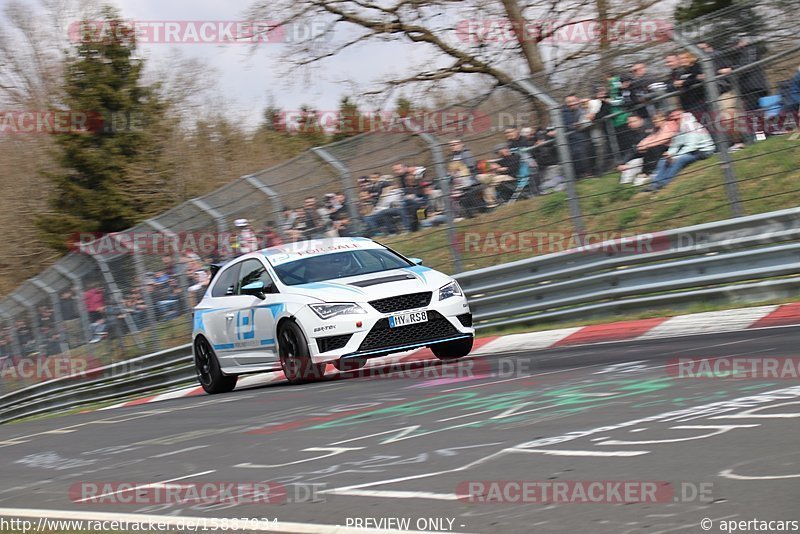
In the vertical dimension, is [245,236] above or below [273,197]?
below

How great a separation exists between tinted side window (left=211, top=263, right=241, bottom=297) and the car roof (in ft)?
1.92

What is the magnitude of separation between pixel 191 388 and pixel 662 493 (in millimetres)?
12433

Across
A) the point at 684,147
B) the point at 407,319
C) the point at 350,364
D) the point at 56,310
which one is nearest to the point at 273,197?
the point at 350,364

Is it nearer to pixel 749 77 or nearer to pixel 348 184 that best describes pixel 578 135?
pixel 749 77

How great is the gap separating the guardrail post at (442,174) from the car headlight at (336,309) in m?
3.48

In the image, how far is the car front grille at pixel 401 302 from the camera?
11148mm

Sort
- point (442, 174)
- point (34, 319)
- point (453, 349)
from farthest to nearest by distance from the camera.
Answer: point (34, 319) → point (442, 174) → point (453, 349)

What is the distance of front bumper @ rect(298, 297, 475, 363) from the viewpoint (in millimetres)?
11055

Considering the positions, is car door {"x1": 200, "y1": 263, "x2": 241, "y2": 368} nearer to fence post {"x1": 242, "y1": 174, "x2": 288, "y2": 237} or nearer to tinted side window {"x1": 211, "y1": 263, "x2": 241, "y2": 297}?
tinted side window {"x1": 211, "y1": 263, "x2": 241, "y2": 297}

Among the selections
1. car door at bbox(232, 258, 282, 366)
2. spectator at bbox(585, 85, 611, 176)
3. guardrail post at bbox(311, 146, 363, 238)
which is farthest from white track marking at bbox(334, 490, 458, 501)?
guardrail post at bbox(311, 146, 363, 238)

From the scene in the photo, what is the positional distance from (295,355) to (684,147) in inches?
177

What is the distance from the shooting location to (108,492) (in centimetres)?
657

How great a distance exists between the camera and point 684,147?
12000 millimetres

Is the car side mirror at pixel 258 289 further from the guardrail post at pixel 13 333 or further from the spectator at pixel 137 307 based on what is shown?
the guardrail post at pixel 13 333
